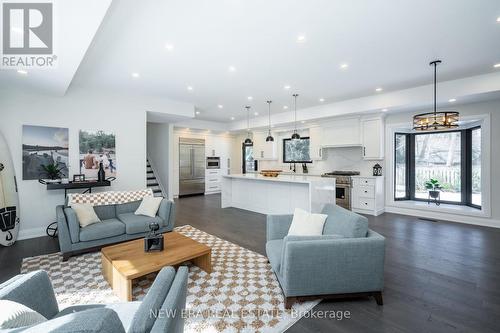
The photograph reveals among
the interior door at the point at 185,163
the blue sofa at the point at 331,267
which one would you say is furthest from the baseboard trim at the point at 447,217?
the interior door at the point at 185,163

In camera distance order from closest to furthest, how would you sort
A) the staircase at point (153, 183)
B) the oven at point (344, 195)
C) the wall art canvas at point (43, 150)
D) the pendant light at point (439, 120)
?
the pendant light at point (439, 120) < the wall art canvas at point (43, 150) < the oven at point (344, 195) < the staircase at point (153, 183)

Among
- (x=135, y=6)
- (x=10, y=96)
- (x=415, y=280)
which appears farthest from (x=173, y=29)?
(x=415, y=280)

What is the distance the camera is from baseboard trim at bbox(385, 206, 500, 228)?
494 cm

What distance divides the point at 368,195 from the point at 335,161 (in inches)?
59.9

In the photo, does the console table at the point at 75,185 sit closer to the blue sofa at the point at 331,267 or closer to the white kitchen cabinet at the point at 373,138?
the blue sofa at the point at 331,267

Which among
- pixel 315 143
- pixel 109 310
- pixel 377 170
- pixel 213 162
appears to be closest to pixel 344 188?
pixel 377 170

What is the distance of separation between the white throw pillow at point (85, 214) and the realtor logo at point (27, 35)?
6.62 feet

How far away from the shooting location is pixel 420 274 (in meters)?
2.88

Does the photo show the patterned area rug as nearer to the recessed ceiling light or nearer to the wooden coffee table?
the wooden coffee table

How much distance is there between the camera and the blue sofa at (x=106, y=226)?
3332 mm

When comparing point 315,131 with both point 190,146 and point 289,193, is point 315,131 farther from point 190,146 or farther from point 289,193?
point 190,146

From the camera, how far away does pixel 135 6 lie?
7.57ft

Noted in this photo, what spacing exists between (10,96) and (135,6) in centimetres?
363

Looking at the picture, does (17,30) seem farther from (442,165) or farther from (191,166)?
→ (442,165)
